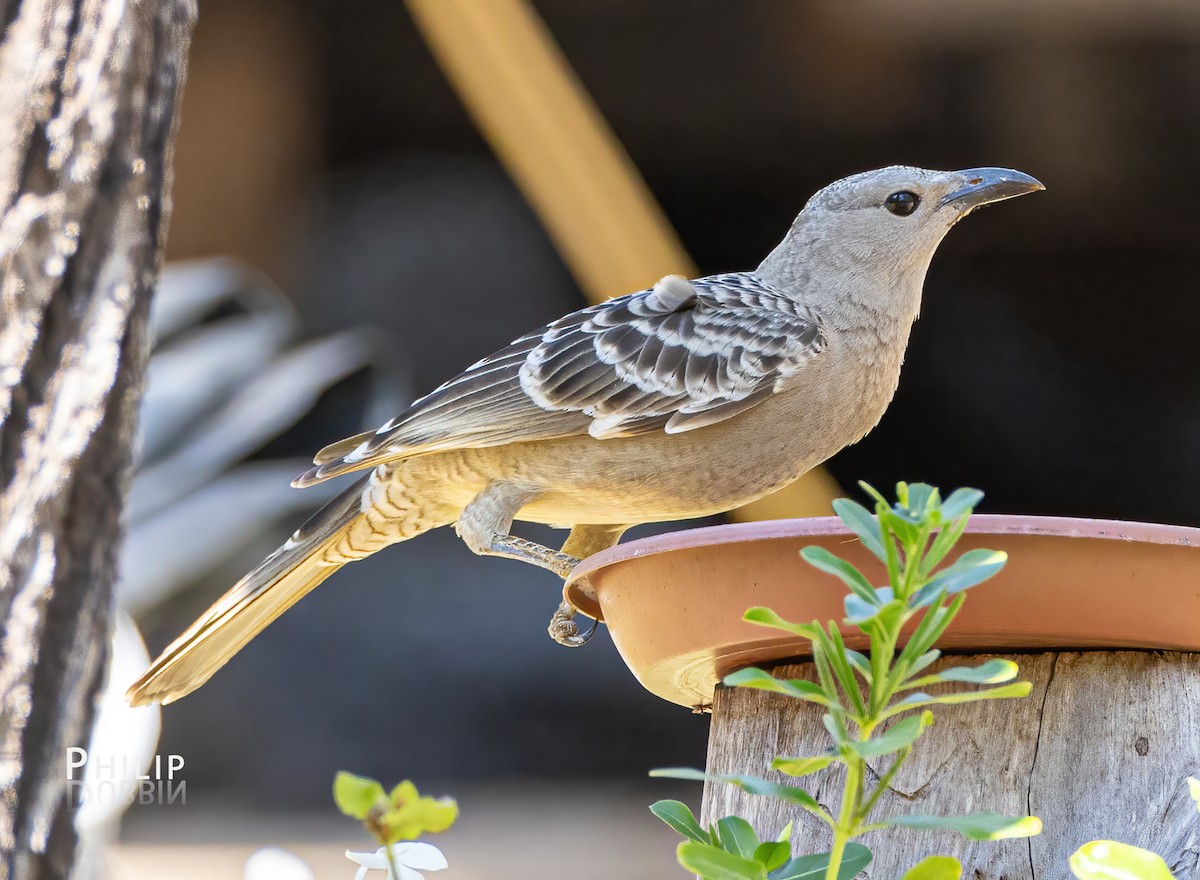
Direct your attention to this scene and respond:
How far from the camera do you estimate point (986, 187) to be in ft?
7.63

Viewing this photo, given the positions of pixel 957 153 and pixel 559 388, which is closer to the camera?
pixel 559 388

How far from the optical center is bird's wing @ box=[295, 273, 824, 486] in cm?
217

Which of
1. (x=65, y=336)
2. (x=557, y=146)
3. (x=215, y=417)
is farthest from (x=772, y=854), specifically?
(x=215, y=417)

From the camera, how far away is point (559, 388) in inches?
89.7

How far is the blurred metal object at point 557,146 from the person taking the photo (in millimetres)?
4449

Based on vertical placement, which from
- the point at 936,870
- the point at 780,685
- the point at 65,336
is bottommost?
the point at 936,870

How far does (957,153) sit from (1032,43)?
0.48m

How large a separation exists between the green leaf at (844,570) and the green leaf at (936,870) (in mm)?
202

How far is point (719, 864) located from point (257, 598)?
1534 mm

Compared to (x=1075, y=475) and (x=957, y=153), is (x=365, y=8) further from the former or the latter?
(x=1075, y=475)

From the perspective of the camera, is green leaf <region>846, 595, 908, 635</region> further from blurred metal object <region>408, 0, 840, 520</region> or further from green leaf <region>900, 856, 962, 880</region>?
blurred metal object <region>408, 0, 840, 520</region>

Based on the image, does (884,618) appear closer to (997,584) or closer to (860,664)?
(860,664)

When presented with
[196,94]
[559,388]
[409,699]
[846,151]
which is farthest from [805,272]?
[196,94]

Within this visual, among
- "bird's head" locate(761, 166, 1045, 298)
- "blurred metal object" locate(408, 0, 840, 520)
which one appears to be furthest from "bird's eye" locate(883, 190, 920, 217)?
"blurred metal object" locate(408, 0, 840, 520)
